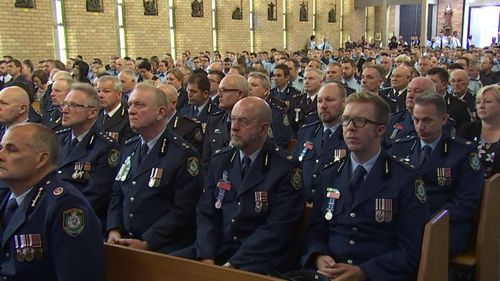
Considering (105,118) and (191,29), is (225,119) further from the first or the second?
(191,29)

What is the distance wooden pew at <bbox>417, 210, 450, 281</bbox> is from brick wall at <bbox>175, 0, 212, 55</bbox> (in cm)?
1420

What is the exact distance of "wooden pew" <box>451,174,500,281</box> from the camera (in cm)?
301

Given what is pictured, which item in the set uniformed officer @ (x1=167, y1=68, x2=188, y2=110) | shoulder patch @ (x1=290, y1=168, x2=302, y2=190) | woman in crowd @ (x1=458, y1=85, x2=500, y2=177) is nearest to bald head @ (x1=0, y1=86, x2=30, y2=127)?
shoulder patch @ (x1=290, y1=168, x2=302, y2=190)

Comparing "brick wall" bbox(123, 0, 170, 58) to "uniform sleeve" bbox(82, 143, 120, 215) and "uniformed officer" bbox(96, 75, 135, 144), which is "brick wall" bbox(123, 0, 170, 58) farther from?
"uniform sleeve" bbox(82, 143, 120, 215)

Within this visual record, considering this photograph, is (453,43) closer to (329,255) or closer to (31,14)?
(31,14)

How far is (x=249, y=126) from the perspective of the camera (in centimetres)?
295

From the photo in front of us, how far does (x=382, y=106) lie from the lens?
8.95 feet

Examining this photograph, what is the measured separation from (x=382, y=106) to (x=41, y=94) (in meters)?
6.80

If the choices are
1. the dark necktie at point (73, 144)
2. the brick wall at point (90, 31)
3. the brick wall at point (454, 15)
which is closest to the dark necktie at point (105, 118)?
the dark necktie at point (73, 144)

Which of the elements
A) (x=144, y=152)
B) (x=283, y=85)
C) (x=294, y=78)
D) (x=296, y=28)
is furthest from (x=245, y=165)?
(x=296, y=28)

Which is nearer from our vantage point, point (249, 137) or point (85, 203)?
point (85, 203)

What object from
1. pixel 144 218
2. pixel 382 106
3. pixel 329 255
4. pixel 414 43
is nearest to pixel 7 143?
pixel 144 218

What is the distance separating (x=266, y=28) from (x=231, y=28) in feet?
7.09

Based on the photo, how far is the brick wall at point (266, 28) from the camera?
19.2 meters
